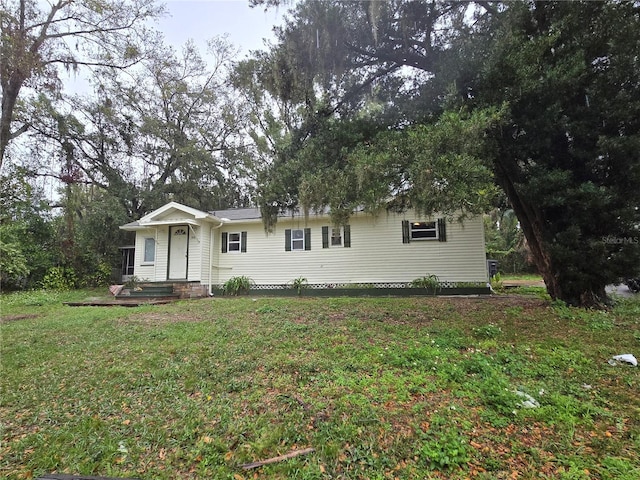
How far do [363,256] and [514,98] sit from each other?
725cm

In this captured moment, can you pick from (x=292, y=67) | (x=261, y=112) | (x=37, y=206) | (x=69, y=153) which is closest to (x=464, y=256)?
(x=292, y=67)

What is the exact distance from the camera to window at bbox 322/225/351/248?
39.8 ft

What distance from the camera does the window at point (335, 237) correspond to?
12.1 metres

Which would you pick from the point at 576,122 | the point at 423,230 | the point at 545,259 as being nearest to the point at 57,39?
the point at 423,230

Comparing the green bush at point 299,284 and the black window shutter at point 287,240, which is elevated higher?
the black window shutter at point 287,240

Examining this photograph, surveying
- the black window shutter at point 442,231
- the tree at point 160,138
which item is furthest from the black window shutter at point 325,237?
the tree at point 160,138

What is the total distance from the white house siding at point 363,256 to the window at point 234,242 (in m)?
0.18

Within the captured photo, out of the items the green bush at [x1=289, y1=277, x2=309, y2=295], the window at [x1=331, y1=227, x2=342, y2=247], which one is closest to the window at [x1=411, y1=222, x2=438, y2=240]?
the window at [x1=331, y1=227, x2=342, y2=247]

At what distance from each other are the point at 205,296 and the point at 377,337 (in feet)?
29.7

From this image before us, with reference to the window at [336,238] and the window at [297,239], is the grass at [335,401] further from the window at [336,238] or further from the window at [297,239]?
the window at [297,239]

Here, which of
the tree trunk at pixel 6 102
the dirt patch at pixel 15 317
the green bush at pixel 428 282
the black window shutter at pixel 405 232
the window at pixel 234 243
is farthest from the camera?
the window at pixel 234 243

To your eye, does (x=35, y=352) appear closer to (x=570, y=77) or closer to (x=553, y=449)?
(x=553, y=449)

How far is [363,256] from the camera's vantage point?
11.9 metres

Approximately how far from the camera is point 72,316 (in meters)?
8.16
